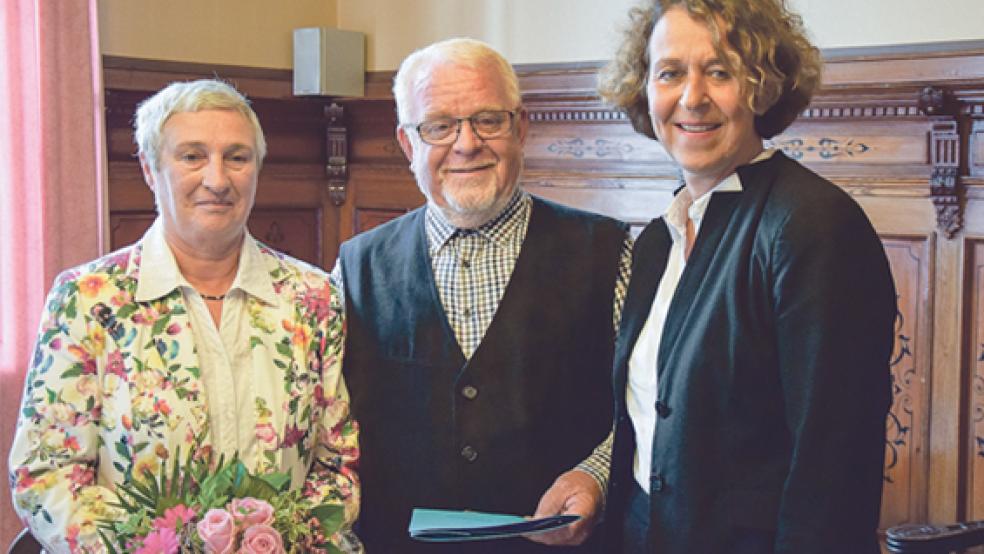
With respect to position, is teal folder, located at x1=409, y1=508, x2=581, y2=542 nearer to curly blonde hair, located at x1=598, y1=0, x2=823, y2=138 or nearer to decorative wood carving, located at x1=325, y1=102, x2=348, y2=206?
curly blonde hair, located at x1=598, y1=0, x2=823, y2=138

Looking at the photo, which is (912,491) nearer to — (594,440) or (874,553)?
(594,440)

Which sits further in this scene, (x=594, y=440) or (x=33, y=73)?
(x=33, y=73)

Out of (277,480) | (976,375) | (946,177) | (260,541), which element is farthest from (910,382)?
(260,541)

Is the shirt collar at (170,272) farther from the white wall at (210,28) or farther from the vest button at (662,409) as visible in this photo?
the white wall at (210,28)

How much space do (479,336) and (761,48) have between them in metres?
0.79

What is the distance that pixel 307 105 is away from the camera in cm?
478

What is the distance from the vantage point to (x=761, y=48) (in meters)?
1.85

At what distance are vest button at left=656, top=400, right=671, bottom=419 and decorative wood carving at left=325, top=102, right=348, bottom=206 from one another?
122 inches

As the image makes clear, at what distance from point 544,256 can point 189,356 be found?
710 millimetres

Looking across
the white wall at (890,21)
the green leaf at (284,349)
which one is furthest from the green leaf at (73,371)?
the white wall at (890,21)

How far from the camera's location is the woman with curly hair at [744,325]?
1.70 m

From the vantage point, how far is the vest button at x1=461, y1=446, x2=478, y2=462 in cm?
225

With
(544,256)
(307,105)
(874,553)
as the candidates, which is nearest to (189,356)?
(544,256)

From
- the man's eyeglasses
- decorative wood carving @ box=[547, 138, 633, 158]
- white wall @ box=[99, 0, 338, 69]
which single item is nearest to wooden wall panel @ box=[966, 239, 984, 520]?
decorative wood carving @ box=[547, 138, 633, 158]
